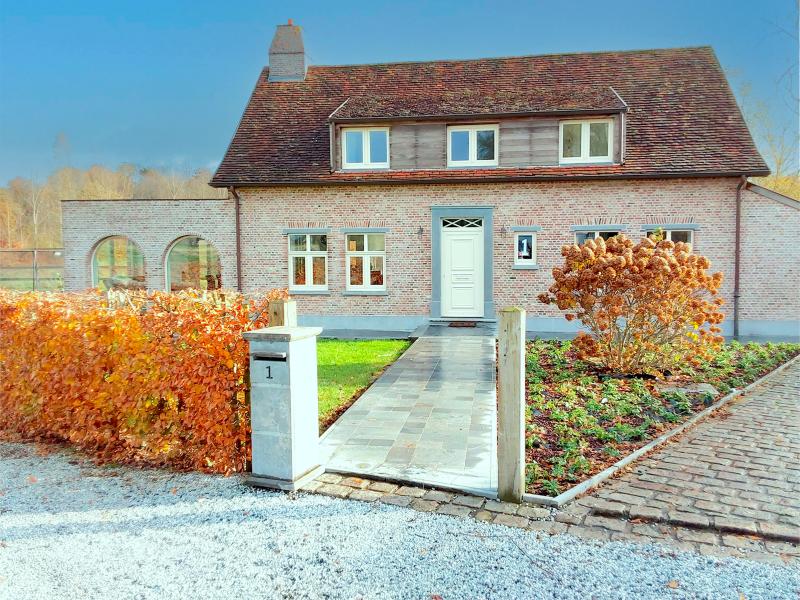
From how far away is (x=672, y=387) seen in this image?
7.56 meters

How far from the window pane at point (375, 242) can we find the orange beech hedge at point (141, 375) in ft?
35.3

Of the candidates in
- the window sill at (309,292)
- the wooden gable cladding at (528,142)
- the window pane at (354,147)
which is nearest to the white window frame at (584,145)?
the wooden gable cladding at (528,142)

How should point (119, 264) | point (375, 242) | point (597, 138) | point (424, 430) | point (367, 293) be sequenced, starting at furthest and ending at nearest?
point (119, 264), point (375, 242), point (367, 293), point (597, 138), point (424, 430)

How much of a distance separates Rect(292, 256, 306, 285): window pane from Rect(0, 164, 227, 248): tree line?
922 centimetres

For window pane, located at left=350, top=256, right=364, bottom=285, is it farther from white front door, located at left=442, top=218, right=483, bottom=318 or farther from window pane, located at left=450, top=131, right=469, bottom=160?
window pane, located at left=450, top=131, right=469, bottom=160

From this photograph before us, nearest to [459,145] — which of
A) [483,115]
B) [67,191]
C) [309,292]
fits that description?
[483,115]

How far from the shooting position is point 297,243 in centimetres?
1625

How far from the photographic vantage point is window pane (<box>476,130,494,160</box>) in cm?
1565

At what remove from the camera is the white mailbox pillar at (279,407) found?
414 cm

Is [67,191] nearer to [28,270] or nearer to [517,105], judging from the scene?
[28,270]

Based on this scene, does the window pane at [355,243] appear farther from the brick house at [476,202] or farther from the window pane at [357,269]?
the window pane at [357,269]

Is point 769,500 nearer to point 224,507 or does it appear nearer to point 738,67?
point 224,507

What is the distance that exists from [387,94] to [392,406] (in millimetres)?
13451

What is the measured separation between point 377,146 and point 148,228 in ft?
24.8
